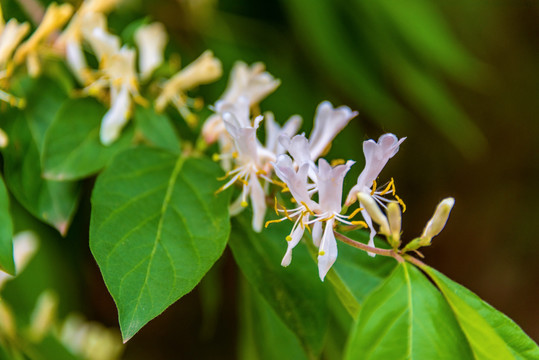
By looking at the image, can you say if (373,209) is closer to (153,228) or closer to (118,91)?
(153,228)

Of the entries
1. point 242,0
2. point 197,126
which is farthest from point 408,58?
point 197,126

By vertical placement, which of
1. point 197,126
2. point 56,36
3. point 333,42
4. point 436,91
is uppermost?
point 56,36

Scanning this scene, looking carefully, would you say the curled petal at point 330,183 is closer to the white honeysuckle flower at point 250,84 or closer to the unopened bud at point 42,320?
the white honeysuckle flower at point 250,84

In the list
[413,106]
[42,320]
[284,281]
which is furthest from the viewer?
[413,106]

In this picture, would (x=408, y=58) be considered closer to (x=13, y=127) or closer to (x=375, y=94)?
(x=375, y=94)

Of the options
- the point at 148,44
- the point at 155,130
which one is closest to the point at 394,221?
the point at 155,130

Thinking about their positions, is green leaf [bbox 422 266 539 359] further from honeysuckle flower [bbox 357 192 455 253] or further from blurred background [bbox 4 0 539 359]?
blurred background [bbox 4 0 539 359]
